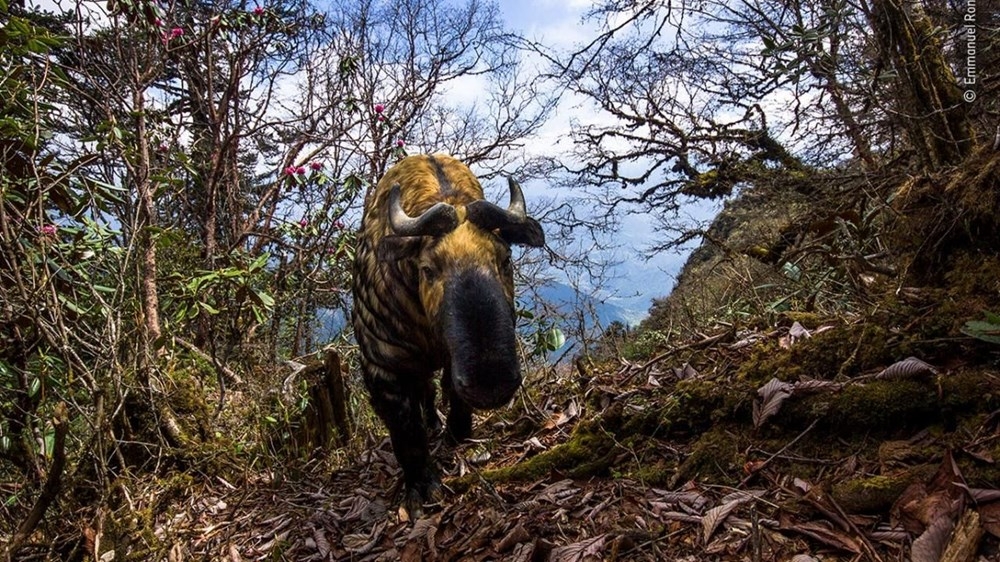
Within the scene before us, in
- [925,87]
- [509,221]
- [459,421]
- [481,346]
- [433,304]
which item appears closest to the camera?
[481,346]

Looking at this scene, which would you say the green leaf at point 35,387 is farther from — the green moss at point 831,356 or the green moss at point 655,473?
the green moss at point 831,356

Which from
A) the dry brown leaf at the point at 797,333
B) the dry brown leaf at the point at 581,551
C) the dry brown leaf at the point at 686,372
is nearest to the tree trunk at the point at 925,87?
the dry brown leaf at the point at 797,333

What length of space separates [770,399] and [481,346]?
1.33m

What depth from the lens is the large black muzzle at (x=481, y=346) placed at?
2.58 m

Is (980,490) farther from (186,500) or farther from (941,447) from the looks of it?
(186,500)

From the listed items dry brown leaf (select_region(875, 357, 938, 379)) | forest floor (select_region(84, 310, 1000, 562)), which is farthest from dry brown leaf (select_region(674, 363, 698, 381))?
dry brown leaf (select_region(875, 357, 938, 379))

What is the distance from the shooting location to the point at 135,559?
3203 millimetres

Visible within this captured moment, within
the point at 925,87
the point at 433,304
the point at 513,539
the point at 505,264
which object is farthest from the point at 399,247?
the point at 925,87

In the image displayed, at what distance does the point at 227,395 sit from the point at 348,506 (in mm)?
2885

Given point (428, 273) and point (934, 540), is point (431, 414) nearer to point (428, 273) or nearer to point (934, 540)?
point (428, 273)

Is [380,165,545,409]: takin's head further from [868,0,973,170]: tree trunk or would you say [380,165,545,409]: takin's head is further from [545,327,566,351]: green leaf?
[868,0,973,170]: tree trunk

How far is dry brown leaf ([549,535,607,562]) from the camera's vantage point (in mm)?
2217

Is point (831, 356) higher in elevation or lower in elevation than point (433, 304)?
lower

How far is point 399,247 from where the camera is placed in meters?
3.29
